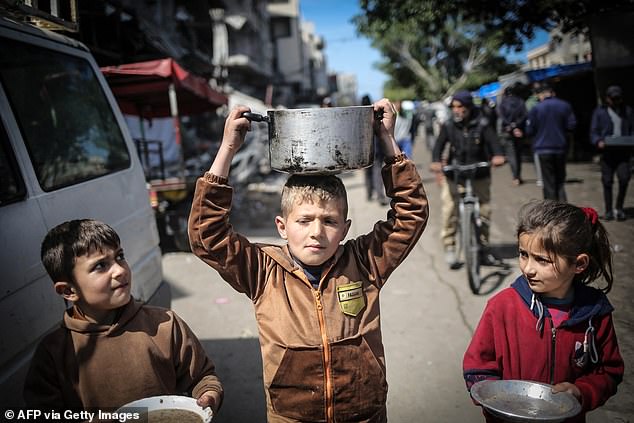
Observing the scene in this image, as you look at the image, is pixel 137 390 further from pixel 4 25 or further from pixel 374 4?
pixel 374 4

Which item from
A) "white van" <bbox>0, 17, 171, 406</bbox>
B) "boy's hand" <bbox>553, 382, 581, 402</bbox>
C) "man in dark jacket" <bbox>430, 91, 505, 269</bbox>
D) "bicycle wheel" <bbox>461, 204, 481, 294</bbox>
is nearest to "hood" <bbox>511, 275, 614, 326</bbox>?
"boy's hand" <bbox>553, 382, 581, 402</bbox>

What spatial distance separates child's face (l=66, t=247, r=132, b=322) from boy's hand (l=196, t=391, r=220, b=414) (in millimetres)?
445

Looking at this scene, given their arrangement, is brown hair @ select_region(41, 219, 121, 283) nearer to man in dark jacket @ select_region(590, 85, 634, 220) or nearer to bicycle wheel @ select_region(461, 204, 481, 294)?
bicycle wheel @ select_region(461, 204, 481, 294)

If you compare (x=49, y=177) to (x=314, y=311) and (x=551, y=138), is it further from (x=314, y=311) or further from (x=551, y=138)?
(x=551, y=138)

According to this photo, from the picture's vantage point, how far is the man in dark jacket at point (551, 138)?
732cm

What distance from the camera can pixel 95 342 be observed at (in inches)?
69.2

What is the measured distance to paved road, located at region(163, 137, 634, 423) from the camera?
316 centimetres

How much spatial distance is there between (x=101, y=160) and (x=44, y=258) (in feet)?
4.56

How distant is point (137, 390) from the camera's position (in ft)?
5.84

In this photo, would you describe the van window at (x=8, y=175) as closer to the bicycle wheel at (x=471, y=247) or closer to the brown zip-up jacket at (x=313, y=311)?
the brown zip-up jacket at (x=313, y=311)

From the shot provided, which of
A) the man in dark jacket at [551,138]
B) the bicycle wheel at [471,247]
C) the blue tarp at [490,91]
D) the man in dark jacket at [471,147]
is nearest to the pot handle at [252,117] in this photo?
the bicycle wheel at [471,247]

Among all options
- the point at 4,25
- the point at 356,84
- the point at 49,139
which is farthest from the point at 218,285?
the point at 356,84

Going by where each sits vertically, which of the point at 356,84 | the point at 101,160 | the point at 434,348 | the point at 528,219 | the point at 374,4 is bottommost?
the point at 434,348

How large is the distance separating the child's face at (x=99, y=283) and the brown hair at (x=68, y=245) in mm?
21
